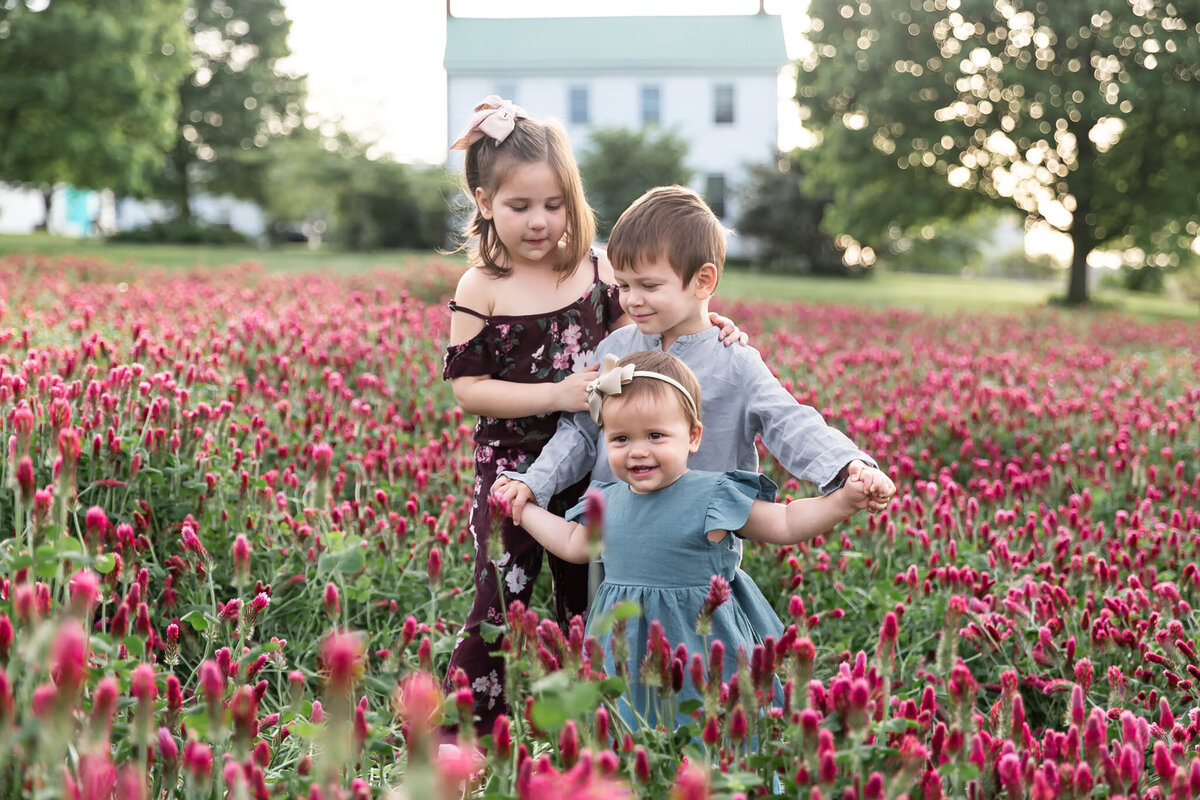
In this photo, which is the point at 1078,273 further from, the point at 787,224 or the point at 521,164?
the point at 521,164

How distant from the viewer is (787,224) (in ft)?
122

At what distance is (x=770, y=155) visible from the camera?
140 ft

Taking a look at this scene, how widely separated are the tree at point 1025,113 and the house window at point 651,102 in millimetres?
18844

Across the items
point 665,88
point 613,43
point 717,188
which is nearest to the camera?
point 717,188

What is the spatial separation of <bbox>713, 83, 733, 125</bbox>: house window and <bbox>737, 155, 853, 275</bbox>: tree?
6333 millimetres

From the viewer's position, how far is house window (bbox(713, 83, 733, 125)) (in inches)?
1731

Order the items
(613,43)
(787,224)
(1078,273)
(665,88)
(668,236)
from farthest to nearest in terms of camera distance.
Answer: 1. (613,43)
2. (665,88)
3. (787,224)
4. (1078,273)
5. (668,236)

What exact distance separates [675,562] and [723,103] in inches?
1718

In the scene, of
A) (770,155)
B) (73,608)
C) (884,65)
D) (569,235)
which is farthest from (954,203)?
(73,608)

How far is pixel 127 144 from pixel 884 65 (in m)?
17.4

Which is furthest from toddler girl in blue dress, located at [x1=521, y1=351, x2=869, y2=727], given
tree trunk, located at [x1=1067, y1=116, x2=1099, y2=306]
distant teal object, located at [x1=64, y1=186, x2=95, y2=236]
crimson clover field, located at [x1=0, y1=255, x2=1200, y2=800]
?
distant teal object, located at [x1=64, y1=186, x2=95, y2=236]

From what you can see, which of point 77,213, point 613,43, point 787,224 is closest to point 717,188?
point 787,224

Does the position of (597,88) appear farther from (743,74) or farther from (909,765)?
(909,765)

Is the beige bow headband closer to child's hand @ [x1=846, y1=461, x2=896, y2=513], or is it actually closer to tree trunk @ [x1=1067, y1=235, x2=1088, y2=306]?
child's hand @ [x1=846, y1=461, x2=896, y2=513]
